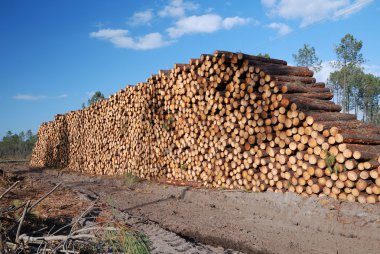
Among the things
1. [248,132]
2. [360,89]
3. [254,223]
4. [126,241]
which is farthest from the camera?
[360,89]

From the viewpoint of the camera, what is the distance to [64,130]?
17.6 m

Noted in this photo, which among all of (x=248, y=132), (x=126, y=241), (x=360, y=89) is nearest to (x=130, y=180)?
(x=248, y=132)

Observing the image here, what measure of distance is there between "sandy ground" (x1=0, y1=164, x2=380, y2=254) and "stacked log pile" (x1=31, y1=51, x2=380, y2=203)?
0.94 feet

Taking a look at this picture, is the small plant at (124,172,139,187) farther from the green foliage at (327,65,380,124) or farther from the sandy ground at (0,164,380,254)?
the green foliage at (327,65,380,124)

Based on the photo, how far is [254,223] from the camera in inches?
202

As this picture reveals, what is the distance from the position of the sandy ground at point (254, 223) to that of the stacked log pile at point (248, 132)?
29 cm

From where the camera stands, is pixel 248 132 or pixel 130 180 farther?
pixel 130 180

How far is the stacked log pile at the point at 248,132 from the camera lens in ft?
16.9

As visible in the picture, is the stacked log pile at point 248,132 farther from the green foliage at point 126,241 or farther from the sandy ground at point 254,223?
the green foliage at point 126,241

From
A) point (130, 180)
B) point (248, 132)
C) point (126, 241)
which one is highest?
point (248, 132)

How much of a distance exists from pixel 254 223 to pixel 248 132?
2046mm

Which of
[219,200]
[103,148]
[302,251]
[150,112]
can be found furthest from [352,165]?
[103,148]

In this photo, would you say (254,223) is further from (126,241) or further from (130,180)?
(130,180)

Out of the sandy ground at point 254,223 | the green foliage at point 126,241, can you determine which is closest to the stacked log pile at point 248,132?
the sandy ground at point 254,223
